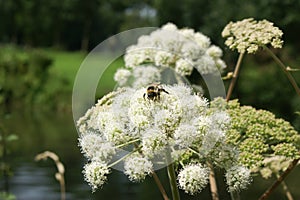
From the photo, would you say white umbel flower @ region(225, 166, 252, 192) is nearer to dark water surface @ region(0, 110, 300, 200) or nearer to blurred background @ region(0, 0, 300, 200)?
blurred background @ region(0, 0, 300, 200)

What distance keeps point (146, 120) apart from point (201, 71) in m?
0.95

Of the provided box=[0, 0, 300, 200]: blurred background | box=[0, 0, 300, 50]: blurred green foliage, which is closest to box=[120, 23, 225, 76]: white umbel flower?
box=[0, 0, 300, 200]: blurred background

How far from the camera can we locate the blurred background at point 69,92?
37.1 ft

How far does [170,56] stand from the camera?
246 cm

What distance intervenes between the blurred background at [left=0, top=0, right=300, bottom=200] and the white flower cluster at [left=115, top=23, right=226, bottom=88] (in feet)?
0.47

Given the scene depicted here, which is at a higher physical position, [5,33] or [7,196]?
[5,33]

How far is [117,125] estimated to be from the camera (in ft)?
4.82

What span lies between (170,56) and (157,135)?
1.10 m

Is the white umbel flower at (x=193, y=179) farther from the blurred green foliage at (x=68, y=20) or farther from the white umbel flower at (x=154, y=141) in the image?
the blurred green foliage at (x=68, y=20)

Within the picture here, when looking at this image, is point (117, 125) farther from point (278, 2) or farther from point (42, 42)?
point (42, 42)

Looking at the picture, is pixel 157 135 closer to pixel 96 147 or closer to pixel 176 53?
pixel 96 147

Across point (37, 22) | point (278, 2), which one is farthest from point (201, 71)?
point (37, 22)

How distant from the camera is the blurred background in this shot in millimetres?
11312

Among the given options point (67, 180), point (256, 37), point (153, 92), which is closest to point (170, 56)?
point (256, 37)
